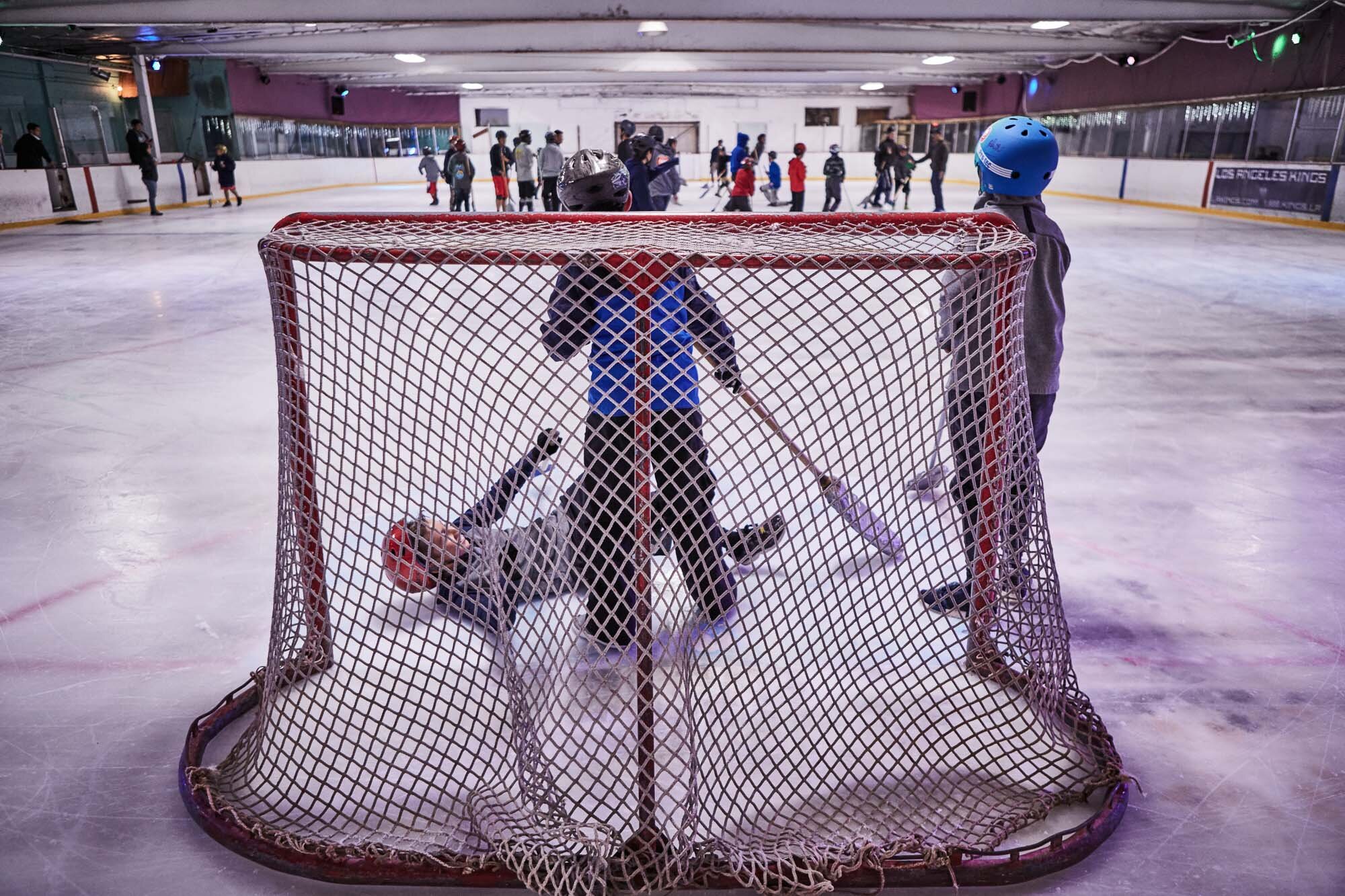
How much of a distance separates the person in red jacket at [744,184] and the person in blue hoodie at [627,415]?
1027 centimetres

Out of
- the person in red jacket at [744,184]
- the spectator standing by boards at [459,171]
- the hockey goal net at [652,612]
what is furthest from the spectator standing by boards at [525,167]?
the hockey goal net at [652,612]

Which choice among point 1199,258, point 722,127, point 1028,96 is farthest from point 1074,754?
point 722,127

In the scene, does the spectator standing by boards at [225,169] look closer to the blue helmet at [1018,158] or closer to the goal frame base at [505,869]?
the blue helmet at [1018,158]

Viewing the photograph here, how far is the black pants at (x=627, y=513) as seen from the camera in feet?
5.57

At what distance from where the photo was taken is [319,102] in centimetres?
2566

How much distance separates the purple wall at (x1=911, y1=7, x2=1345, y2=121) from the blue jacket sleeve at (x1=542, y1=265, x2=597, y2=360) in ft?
51.0

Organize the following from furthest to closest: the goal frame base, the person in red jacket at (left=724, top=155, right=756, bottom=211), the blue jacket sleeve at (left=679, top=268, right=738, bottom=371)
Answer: the person in red jacket at (left=724, top=155, right=756, bottom=211), the blue jacket sleeve at (left=679, top=268, right=738, bottom=371), the goal frame base

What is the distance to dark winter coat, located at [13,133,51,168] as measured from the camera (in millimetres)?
13227

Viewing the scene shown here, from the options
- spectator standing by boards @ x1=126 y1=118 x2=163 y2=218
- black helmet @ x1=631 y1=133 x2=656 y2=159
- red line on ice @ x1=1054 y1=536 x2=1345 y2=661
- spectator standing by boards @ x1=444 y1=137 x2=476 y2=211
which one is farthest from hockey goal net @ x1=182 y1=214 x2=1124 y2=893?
spectator standing by boards @ x1=126 y1=118 x2=163 y2=218

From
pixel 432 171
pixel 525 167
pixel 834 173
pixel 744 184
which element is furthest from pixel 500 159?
pixel 432 171

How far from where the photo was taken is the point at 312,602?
2115 millimetres

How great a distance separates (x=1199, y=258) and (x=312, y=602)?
10.6 metres

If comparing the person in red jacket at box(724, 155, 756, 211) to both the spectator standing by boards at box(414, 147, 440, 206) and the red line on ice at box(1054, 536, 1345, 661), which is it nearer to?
the spectator standing by boards at box(414, 147, 440, 206)

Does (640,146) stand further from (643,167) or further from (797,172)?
(797,172)
